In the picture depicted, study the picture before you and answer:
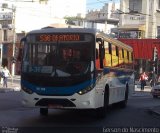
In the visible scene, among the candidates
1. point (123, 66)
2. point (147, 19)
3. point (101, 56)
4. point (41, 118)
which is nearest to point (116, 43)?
point (123, 66)

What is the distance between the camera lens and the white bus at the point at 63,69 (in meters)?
15.7

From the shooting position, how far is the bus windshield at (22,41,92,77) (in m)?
15.9

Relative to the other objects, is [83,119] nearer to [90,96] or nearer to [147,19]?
[90,96]

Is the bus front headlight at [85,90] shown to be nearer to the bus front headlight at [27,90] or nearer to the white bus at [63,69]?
the white bus at [63,69]

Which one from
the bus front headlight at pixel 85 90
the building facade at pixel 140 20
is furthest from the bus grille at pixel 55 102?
the building facade at pixel 140 20

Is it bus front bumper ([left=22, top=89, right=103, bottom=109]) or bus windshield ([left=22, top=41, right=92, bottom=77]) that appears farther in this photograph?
bus windshield ([left=22, top=41, right=92, bottom=77])

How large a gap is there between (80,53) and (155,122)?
340cm

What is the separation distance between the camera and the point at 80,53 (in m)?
16.2

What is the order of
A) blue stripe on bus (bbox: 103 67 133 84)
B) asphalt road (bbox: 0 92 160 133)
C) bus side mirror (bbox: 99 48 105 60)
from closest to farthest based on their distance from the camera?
asphalt road (bbox: 0 92 160 133) → bus side mirror (bbox: 99 48 105 60) → blue stripe on bus (bbox: 103 67 133 84)

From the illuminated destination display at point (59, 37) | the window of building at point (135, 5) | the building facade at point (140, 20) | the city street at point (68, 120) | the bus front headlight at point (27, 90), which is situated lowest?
the city street at point (68, 120)

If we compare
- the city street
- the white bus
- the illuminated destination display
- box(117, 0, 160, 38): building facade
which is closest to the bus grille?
the white bus

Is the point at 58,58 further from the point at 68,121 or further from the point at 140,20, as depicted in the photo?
the point at 140,20

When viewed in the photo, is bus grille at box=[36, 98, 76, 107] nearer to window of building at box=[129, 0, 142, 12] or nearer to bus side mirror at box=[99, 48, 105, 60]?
bus side mirror at box=[99, 48, 105, 60]

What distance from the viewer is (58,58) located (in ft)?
52.6
